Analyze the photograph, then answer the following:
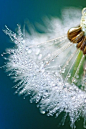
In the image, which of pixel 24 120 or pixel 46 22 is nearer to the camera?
pixel 46 22

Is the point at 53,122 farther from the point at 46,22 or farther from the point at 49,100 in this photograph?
the point at 46,22

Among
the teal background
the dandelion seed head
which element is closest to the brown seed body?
the dandelion seed head

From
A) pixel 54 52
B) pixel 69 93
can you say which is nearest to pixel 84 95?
pixel 69 93

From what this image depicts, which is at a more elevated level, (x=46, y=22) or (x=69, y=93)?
(x=46, y=22)

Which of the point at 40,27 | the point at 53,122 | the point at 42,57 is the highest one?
the point at 40,27

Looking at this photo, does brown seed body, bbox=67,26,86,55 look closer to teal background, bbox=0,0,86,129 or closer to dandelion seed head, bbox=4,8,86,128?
dandelion seed head, bbox=4,8,86,128

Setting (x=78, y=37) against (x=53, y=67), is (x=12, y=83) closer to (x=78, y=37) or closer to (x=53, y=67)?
(x=53, y=67)

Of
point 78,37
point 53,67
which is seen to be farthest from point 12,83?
point 78,37
